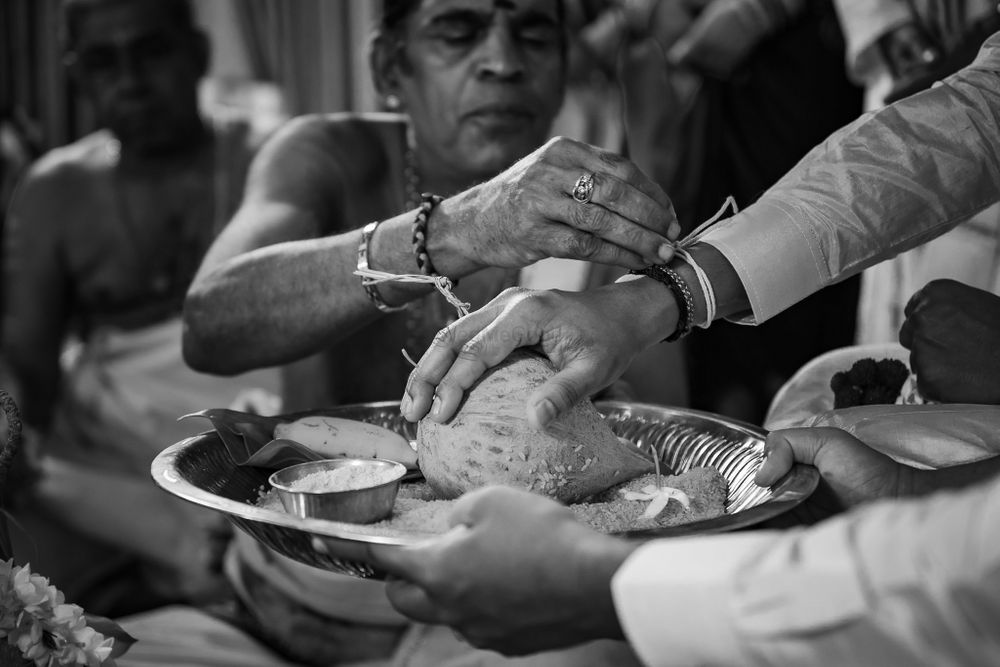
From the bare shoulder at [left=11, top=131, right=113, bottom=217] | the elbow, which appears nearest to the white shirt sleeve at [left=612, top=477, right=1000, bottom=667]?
the elbow

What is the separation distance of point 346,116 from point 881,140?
139cm

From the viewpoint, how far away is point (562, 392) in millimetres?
1297

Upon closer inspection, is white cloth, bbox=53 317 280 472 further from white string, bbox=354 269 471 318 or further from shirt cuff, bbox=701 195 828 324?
shirt cuff, bbox=701 195 828 324

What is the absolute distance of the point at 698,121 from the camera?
3.09 meters

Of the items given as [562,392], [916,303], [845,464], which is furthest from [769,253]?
[562,392]

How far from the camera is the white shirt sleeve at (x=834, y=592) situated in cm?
80

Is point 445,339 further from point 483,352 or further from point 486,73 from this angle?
point 486,73

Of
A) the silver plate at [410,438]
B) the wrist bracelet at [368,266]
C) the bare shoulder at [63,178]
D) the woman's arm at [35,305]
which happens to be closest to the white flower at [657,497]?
the silver plate at [410,438]

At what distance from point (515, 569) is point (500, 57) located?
147 cm

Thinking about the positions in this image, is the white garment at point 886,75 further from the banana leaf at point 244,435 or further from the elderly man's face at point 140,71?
the elderly man's face at point 140,71

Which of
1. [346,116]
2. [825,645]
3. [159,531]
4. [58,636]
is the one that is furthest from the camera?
[159,531]

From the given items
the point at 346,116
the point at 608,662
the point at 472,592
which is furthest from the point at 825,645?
the point at 346,116

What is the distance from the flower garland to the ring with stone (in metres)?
0.86

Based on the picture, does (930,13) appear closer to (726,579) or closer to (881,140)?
(881,140)
